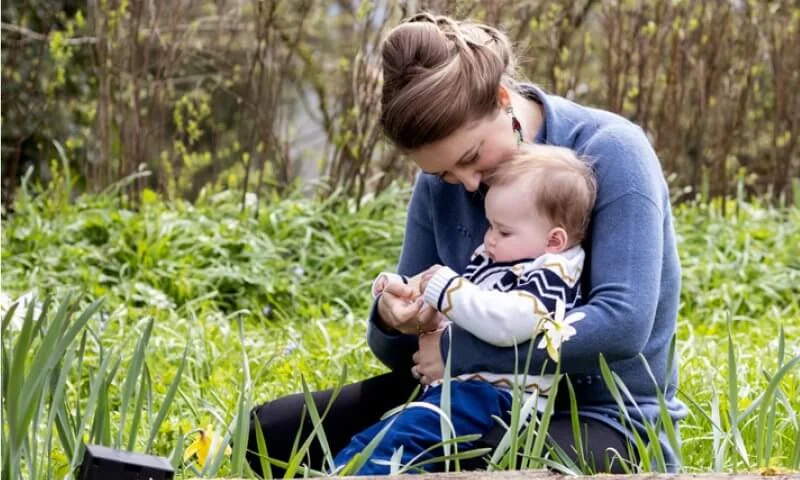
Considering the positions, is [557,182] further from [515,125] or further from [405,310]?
[405,310]

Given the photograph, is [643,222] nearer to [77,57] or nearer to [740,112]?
[740,112]

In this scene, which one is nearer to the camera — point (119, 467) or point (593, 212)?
point (119, 467)

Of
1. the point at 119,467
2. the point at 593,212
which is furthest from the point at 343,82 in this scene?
the point at 119,467

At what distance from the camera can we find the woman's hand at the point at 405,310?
252 cm

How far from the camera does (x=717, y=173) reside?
647 centimetres

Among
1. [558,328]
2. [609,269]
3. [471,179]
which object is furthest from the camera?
[471,179]

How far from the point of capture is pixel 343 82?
6156mm

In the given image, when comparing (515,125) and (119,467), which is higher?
(515,125)

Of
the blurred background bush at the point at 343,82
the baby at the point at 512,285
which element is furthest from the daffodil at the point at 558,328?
the blurred background bush at the point at 343,82

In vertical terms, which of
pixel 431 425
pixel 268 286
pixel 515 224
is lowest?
pixel 268 286

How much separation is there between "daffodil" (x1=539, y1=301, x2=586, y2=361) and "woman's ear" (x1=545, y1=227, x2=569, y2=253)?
0.39 ft

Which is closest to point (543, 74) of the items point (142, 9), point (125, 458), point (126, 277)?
point (142, 9)

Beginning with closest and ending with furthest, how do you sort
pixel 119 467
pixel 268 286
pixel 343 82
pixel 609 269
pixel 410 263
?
pixel 119 467 < pixel 609 269 < pixel 410 263 < pixel 268 286 < pixel 343 82

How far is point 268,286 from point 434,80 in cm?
251
